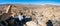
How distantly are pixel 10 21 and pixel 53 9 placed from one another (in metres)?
1.37

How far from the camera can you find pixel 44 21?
17.2 ft

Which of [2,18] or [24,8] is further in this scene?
[24,8]

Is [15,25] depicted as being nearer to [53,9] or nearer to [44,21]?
[44,21]

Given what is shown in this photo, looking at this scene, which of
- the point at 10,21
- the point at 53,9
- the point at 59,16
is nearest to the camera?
the point at 10,21

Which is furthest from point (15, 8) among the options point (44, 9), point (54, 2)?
point (54, 2)

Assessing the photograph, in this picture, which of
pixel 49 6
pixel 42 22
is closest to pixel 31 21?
pixel 42 22

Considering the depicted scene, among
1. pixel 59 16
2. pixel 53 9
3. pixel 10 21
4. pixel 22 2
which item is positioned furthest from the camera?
pixel 22 2

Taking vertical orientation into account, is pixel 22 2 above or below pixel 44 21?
above

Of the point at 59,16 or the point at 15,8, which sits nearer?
the point at 59,16

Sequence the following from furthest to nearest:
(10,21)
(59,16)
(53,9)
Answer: (53,9) → (59,16) → (10,21)

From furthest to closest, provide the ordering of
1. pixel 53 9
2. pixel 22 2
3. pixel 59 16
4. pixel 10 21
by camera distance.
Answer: pixel 22 2
pixel 53 9
pixel 59 16
pixel 10 21

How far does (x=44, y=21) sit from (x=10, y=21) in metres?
0.76

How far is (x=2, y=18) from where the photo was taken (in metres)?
4.98

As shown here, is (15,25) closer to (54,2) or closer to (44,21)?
(44,21)
